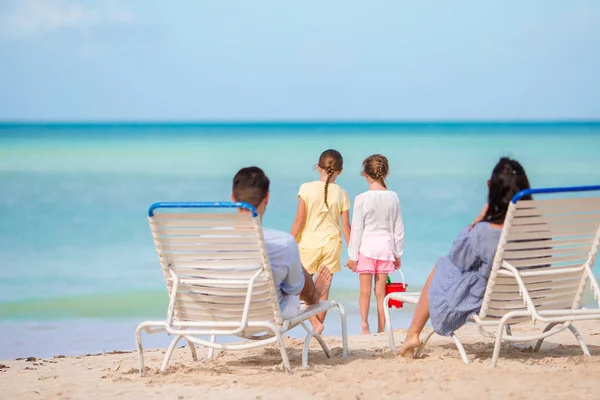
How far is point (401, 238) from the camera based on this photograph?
6.92 metres

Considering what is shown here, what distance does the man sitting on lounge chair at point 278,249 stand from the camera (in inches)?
189

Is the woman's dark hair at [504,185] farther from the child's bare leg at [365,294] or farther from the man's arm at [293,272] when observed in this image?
the child's bare leg at [365,294]

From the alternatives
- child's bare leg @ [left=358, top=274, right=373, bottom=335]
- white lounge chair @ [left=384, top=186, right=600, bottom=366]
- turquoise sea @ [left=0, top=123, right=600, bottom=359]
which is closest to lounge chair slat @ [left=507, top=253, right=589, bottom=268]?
white lounge chair @ [left=384, top=186, right=600, bottom=366]

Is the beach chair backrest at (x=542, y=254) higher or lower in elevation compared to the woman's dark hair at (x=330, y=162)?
lower

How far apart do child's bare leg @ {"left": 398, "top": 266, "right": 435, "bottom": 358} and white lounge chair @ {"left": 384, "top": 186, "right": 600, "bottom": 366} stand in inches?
11.5

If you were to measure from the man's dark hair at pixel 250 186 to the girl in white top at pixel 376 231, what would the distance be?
79.1 inches

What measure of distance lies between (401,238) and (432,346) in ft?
4.33

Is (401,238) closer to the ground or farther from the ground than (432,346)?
farther from the ground

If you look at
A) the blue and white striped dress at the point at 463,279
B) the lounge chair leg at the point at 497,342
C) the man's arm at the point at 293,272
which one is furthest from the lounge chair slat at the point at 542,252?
the man's arm at the point at 293,272

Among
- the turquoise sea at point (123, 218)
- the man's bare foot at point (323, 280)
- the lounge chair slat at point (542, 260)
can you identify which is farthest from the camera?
the turquoise sea at point (123, 218)

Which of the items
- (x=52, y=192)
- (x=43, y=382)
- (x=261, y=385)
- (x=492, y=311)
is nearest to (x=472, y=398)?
(x=492, y=311)

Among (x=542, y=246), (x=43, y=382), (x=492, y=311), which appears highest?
(x=542, y=246)

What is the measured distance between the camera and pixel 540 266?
193 inches

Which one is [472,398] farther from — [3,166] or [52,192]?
[3,166]
